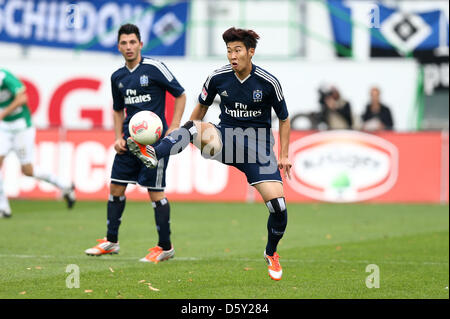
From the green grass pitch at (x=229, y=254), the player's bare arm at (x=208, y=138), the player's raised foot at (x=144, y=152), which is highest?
the player's bare arm at (x=208, y=138)

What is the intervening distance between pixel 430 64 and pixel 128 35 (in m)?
12.4

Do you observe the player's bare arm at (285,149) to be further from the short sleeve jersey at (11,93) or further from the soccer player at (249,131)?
the short sleeve jersey at (11,93)

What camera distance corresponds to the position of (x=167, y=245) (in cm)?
881

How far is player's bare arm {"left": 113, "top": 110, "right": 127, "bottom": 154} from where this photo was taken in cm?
863

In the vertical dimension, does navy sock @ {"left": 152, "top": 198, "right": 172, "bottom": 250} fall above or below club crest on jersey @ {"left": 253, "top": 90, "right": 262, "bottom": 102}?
below

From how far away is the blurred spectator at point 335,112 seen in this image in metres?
18.2

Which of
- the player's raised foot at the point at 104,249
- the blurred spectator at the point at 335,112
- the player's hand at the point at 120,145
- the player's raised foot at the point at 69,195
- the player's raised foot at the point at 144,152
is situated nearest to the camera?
the player's raised foot at the point at 144,152

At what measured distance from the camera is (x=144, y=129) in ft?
24.8

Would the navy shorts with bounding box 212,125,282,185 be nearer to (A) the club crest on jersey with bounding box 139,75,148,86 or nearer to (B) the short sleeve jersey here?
(A) the club crest on jersey with bounding box 139,75,148,86

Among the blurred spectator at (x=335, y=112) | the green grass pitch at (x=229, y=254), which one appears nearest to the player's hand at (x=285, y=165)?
the green grass pitch at (x=229, y=254)

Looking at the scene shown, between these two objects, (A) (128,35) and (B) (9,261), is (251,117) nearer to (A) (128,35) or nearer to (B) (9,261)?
(A) (128,35)

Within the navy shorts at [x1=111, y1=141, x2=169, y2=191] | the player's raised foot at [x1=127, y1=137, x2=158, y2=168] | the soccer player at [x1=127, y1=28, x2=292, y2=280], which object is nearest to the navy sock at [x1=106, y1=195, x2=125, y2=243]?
the navy shorts at [x1=111, y1=141, x2=169, y2=191]

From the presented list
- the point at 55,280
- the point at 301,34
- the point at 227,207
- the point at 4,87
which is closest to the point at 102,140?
the point at 227,207

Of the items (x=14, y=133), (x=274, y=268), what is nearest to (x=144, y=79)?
(x=274, y=268)
